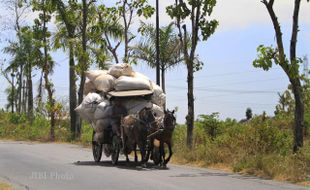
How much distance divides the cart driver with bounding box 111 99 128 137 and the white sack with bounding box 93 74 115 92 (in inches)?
24.8

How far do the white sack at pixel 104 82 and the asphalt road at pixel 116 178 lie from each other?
2.60 metres

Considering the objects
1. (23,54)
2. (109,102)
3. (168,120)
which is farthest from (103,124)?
(23,54)

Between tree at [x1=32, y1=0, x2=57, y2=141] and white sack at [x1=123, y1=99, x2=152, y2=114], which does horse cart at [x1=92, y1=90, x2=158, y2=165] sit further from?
tree at [x1=32, y1=0, x2=57, y2=141]

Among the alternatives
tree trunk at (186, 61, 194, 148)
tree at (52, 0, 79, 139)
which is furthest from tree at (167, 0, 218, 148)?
tree at (52, 0, 79, 139)

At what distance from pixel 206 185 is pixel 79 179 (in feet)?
11.4

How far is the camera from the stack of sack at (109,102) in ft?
66.9

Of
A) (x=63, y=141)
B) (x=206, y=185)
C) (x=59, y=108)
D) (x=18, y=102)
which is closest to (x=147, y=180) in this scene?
(x=206, y=185)

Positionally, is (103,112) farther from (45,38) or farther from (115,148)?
(45,38)

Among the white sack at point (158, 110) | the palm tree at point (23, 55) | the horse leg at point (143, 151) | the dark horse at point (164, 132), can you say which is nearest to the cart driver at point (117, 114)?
the white sack at point (158, 110)

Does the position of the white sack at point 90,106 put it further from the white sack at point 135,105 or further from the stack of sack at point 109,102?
the white sack at point 135,105

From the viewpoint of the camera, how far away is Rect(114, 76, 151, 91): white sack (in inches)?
805

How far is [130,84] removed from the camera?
20.5m

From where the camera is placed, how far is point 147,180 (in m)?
15.4

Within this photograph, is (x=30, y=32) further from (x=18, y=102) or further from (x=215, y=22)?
(x=18, y=102)
